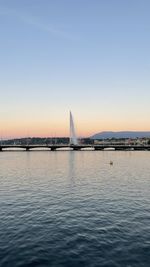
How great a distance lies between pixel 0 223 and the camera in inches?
1501

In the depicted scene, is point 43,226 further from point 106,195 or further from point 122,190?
point 122,190

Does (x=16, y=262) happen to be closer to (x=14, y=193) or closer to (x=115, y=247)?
(x=115, y=247)

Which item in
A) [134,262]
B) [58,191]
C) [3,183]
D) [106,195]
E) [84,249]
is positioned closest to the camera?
[134,262]

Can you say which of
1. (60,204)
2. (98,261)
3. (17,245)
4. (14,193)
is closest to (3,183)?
(14,193)

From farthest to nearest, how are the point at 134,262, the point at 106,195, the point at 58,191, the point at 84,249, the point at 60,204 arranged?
the point at 58,191
the point at 106,195
the point at 60,204
the point at 84,249
the point at 134,262

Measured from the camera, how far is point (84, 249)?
94.7ft

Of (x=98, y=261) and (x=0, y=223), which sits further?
(x=0, y=223)

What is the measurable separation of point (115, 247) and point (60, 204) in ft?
70.6

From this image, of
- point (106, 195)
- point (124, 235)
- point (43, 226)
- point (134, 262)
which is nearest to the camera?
point (134, 262)

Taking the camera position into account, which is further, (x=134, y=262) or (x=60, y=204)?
(x=60, y=204)

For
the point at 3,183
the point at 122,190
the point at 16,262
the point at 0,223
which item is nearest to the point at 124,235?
the point at 16,262

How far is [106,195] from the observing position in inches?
2251

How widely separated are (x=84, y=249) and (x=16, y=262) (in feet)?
22.0

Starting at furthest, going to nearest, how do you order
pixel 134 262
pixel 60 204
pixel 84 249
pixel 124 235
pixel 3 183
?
pixel 3 183
pixel 60 204
pixel 124 235
pixel 84 249
pixel 134 262
